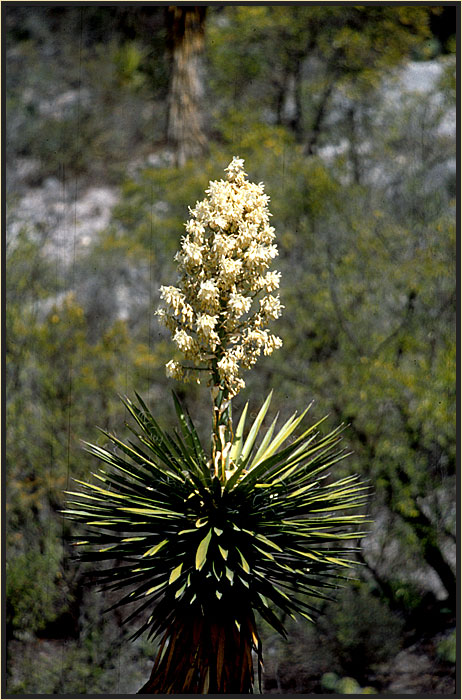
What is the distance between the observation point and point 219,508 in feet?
11.6

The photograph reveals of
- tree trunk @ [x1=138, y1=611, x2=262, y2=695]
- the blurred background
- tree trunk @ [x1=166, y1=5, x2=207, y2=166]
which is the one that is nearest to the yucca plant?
tree trunk @ [x1=138, y1=611, x2=262, y2=695]

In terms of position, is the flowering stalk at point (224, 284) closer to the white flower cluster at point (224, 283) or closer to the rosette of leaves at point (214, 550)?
the white flower cluster at point (224, 283)

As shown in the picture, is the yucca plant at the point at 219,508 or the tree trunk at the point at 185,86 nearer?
the yucca plant at the point at 219,508

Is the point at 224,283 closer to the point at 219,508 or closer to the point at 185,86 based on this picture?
the point at 219,508

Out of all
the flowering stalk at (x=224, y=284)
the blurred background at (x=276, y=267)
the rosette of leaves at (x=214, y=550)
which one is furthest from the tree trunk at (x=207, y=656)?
the blurred background at (x=276, y=267)

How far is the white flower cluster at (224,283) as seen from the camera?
10.9 feet

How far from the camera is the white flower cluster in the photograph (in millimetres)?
3316

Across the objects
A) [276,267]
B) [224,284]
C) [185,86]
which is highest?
[185,86]

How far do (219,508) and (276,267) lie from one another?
641cm

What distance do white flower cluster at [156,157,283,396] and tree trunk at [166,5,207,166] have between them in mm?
8159

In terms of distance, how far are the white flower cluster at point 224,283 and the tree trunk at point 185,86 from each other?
8159 mm

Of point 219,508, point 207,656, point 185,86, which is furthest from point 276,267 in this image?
point 207,656

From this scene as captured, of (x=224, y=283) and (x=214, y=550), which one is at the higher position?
(x=224, y=283)

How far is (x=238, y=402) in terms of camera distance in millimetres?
9133
